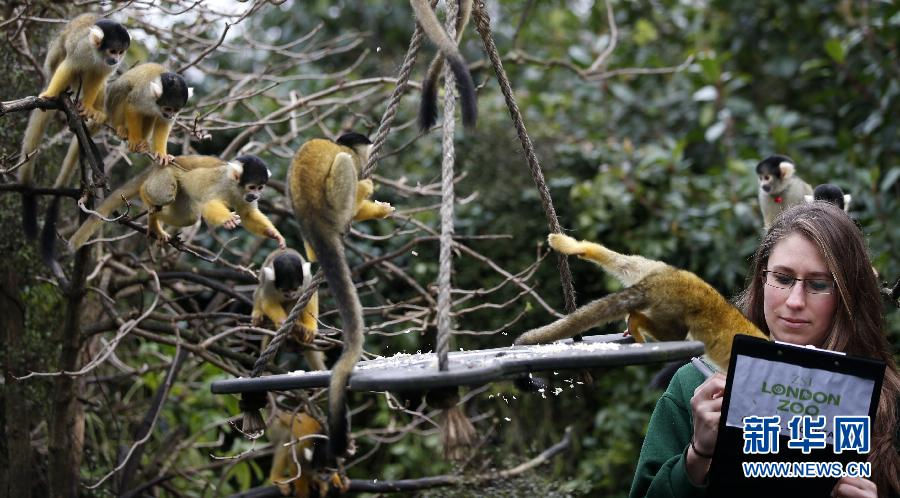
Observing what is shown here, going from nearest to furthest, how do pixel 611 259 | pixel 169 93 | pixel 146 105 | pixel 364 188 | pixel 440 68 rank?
1. pixel 611 259
2. pixel 440 68
3. pixel 364 188
4. pixel 169 93
5. pixel 146 105

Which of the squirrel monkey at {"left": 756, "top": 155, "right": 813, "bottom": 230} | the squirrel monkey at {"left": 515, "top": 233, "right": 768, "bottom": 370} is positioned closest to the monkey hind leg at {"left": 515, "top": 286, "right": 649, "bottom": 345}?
the squirrel monkey at {"left": 515, "top": 233, "right": 768, "bottom": 370}

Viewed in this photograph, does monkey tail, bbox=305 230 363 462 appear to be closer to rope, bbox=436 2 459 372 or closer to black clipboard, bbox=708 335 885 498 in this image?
rope, bbox=436 2 459 372

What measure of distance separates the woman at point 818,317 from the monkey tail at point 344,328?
598mm

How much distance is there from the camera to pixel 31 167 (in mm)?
2992

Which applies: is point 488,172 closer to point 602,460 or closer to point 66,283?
point 602,460

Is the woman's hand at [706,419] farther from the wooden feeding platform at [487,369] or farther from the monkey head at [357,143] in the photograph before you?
the monkey head at [357,143]

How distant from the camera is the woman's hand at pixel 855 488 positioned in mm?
1511

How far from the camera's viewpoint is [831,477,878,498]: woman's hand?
1.51 m

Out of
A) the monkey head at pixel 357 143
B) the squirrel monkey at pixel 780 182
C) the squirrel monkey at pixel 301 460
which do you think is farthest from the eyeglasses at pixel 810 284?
the squirrel monkey at pixel 780 182

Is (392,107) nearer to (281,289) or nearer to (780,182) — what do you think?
(281,289)

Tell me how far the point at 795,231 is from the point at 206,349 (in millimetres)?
1927

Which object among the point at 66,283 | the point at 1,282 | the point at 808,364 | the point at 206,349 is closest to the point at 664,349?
the point at 808,364

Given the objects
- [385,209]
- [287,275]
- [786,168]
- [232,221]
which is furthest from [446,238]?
[786,168]

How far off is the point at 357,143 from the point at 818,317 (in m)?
1.54
